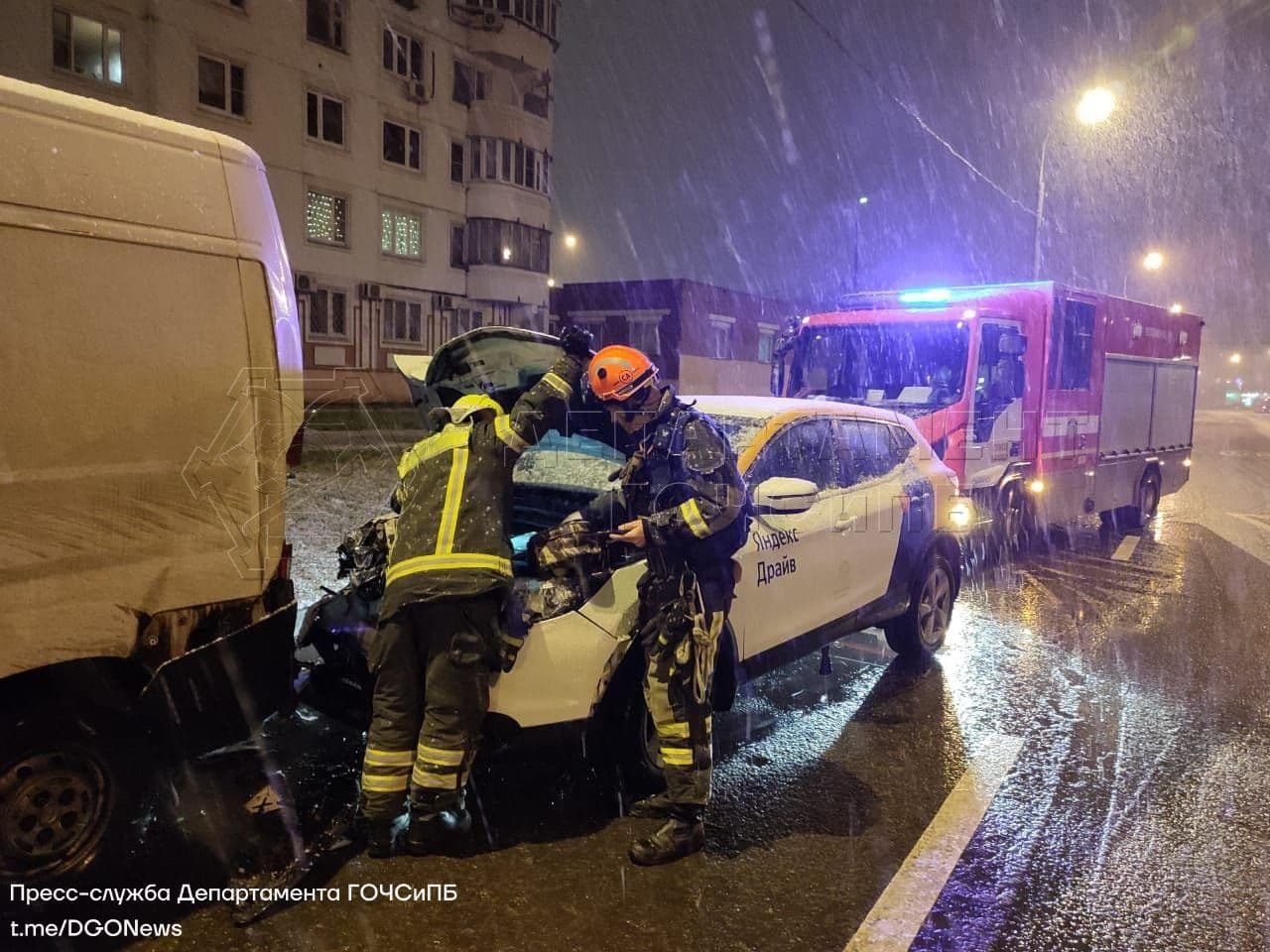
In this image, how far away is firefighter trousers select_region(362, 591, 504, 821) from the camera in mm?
3234

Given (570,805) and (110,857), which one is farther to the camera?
(570,805)

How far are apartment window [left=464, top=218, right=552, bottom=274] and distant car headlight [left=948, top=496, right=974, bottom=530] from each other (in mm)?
26051

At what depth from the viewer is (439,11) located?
28.6m

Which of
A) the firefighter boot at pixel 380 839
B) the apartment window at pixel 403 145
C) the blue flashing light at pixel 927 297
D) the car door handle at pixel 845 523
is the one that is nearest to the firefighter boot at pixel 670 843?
the firefighter boot at pixel 380 839

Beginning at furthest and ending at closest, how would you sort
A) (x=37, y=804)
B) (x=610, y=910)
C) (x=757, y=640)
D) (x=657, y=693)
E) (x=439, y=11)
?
(x=439, y=11), (x=757, y=640), (x=657, y=693), (x=610, y=910), (x=37, y=804)

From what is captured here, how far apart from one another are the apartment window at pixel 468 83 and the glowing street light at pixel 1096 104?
21.4 metres

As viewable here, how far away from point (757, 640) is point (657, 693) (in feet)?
3.25

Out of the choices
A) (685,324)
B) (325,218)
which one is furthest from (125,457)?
(685,324)

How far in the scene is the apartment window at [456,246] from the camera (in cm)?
2983

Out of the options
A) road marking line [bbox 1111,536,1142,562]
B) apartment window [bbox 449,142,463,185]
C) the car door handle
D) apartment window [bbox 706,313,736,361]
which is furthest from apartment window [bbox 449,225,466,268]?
the car door handle

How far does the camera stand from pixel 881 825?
3781 millimetres

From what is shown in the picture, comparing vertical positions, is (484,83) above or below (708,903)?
above

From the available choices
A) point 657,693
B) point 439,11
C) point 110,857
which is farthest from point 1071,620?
point 439,11

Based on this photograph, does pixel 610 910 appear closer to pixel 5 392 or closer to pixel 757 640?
pixel 757 640
